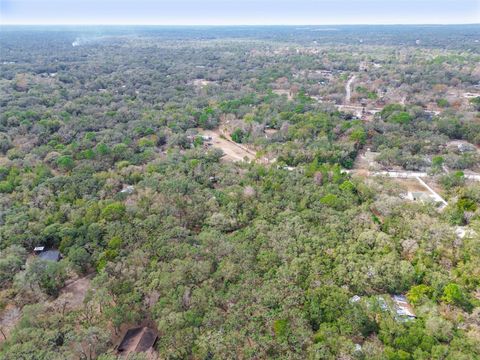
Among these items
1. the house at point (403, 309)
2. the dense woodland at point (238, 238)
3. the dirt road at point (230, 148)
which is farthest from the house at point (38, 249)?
the house at point (403, 309)

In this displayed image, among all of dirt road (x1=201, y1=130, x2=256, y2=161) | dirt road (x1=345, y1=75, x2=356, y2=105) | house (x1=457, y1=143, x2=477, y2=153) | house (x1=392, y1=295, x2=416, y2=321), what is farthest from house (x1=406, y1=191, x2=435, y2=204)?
dirt road (x1=345, y1=75, x2=356, y2=105)

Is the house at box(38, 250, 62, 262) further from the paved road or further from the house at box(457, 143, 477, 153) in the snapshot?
the house at box(457, 143, 477, 153)

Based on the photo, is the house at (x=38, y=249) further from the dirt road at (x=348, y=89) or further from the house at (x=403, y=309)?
the dirt road at (x=348, y=89)

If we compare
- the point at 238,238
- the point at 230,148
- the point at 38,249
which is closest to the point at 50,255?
the point at 38,249

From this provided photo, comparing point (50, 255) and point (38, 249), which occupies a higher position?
point (38, 249)

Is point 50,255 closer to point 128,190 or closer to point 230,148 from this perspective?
point 128,190
